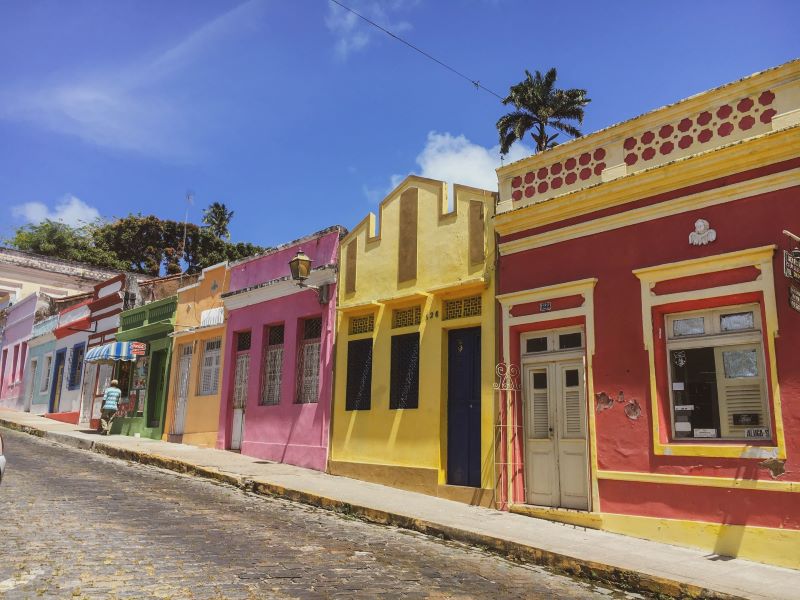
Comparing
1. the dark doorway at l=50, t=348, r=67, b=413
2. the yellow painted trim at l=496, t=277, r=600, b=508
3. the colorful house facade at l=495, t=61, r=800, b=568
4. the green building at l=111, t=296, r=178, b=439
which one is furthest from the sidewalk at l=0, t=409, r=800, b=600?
the dark doorway at l=50, t=348, r=67, b=413

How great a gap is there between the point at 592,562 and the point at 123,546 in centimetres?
429

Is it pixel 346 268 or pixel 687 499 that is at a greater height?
pixel 346 268

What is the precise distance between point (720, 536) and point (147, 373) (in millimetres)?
15146

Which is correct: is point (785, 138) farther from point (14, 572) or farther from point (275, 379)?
point (275, 379)

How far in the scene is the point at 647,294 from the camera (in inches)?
318

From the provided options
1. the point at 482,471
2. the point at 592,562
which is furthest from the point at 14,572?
the point at 482,471

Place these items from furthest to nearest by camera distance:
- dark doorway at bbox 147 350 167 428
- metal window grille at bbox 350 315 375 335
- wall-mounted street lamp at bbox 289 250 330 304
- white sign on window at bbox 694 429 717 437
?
dark doorway at bbox 147 350 167 428
wall-mounted street lamp at bbox 289 250 330 304
metal window grille at bbox 350 315 375 335
white sign on window at bbox 694 429 717 437

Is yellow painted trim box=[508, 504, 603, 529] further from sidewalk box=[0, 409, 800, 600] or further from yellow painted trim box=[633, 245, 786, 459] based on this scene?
yellow painted trim box=[633, 245, 786, 459]

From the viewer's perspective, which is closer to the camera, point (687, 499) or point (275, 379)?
point (687, 499)

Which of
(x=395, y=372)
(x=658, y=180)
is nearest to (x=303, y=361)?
(x=395, y=372)

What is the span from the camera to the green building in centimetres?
1739

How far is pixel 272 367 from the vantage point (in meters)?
14.1

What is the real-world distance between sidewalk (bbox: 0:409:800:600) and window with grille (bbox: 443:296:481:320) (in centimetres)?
283

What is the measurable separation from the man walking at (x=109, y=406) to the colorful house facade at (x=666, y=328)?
12163 millimetres
